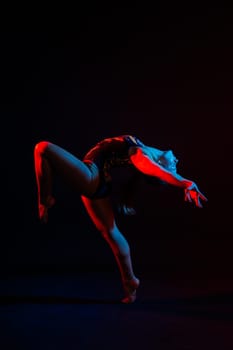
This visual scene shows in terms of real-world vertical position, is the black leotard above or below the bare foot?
above

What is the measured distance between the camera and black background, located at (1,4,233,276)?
13.3 feet

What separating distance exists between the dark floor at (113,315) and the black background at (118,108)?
0.97 m

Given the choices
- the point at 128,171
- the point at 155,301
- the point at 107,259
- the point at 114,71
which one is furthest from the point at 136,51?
the point at 155,301

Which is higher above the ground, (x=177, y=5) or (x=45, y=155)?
(x=177, y=5)

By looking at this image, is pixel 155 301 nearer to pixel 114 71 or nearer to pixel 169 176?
pixel 169 176

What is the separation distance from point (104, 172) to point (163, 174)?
1.45 feet

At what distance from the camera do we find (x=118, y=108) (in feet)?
13.6

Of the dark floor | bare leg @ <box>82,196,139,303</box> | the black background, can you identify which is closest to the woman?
bare leg @ <box>82,196,139,303</box>

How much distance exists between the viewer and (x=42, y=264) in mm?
3885

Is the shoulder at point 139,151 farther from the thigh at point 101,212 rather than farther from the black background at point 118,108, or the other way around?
the black background at point 118,108

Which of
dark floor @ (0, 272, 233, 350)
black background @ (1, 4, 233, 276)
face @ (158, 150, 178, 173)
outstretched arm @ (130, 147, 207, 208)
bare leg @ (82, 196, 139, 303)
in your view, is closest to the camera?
Answer: dark floor @ (0, 272, 233, 350)

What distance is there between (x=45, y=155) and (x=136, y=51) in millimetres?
2012

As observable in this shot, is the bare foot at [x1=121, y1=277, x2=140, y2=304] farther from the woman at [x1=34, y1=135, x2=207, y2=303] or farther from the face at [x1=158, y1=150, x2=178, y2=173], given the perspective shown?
the face at [x1=158, y1=150, x2=178, y2=173]

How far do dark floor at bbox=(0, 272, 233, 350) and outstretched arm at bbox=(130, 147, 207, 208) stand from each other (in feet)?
1.88
